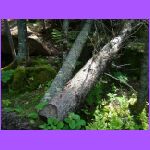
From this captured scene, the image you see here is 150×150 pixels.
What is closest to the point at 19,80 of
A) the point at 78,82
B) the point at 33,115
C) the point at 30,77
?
the point at 30,77

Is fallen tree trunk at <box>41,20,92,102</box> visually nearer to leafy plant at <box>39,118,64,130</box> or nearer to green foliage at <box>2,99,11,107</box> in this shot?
leafy plant at <box>39,118,64,130</box>

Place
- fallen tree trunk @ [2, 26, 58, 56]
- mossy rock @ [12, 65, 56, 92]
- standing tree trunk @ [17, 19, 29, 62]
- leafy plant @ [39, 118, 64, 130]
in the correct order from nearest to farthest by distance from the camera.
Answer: leafy plant @ [39, 118, 64, 130] → mossy rock @ [12, 65, 56, 92] → standing tree trunk @ [17, 19, 29, 62] → fallen tree trunk @ [2, 26, 58, 56]

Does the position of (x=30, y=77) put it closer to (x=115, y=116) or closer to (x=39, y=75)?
(x=39, y=75)

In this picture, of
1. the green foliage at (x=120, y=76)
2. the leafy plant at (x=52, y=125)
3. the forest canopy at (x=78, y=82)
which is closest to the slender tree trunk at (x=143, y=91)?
the forest canopy at (x=78, y=82)

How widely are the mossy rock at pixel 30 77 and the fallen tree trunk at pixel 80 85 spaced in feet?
4.61

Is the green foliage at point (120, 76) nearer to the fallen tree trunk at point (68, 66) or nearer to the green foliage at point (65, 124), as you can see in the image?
the fallen tree trunk at point (68, 66)

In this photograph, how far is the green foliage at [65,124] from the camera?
6665 mm

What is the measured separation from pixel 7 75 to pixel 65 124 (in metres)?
3.11

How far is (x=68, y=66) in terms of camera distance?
29.6ft

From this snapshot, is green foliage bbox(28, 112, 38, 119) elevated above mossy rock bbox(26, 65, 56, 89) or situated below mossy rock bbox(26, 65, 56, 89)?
below

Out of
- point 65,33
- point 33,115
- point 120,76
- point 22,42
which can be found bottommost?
point 33,115

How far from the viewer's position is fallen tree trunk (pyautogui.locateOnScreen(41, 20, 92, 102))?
784 centimetres

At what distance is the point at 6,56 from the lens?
12172mm

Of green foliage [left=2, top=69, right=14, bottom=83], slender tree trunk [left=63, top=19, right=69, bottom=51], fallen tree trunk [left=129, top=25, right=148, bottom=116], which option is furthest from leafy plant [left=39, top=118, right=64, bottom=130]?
slender tree trunk [left=63, top=19, right=69, bottom=51]
